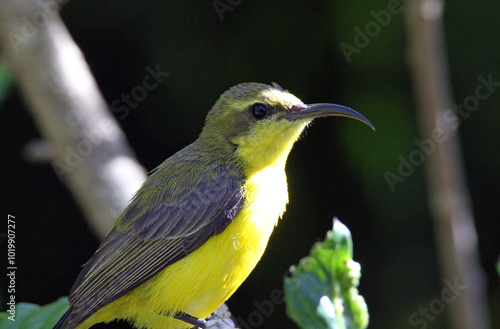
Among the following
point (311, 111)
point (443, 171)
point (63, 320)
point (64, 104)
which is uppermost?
point (64, 104)

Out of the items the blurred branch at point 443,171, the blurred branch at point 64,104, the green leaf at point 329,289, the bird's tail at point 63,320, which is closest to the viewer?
the green leaf at point 329,289

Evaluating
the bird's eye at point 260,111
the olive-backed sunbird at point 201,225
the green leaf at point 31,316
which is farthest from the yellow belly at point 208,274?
the bird's eye at point 260,111

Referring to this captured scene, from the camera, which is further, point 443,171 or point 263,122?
point 443,171

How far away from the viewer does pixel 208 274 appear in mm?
4031

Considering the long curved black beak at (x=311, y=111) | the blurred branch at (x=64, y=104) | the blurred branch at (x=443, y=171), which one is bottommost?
the blurred branch at (x=443, y=171)

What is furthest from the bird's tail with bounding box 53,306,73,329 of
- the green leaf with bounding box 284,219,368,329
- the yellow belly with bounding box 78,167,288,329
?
the green leaf with bounding box 284,219,368,329

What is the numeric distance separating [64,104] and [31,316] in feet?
7.38


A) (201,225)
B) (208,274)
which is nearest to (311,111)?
(201,225)

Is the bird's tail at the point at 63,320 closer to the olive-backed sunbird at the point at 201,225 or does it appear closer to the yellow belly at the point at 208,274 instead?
the olive-backed sunbird at the point at 201,225

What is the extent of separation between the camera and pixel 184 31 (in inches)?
266

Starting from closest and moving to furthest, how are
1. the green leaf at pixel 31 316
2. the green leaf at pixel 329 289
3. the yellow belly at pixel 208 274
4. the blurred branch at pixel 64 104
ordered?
the green leaf at pixel 329 289 < the green leaf at pixel 31 316 < the yellow belly at pixel 208 274 < the blurred branch at pixel 64 104

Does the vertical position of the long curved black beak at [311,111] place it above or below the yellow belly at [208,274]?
above

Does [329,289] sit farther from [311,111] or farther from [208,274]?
[311,111]

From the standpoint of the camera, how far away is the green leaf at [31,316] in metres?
3.62
